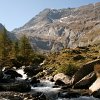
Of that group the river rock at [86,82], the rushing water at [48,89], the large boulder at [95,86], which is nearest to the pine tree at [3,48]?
the rushing water at [48,89]

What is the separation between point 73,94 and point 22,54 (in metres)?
61.2

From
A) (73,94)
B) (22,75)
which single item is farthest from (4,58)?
(73,94)

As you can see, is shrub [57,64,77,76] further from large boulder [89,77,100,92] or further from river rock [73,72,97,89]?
large boulder [89,77,100,92]

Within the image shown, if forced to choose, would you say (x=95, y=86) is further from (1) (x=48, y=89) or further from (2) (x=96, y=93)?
(1) (x=48, y=89)

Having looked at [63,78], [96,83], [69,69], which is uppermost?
[69,69]

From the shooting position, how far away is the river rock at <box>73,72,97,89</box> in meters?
50.4

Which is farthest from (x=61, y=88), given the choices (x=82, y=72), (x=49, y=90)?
(x=82, y=72)

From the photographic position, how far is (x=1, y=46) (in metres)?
99.8

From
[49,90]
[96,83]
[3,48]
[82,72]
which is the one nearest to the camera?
[96,83]

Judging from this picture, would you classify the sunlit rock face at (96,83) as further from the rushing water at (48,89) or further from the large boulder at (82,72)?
the rushing water at (48,89)

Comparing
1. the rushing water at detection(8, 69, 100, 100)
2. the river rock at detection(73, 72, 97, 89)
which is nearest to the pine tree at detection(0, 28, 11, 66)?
the rushing water at detection(8, 69, 100, 100)

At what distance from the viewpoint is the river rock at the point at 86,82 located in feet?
165

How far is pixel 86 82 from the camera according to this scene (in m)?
50.6

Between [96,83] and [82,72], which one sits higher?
[82,72]
